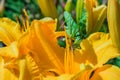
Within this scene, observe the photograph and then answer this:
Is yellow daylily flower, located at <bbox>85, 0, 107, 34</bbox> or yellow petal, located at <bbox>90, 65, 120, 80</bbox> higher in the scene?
yellow daylily flower, located at <bbox>85, 0, 107, 34</bbox>

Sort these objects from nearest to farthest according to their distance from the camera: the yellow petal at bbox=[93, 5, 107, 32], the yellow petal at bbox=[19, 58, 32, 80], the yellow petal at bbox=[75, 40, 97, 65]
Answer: the yellow petal at bbox=[19, 58, 32, 80] < the yellow petal at bbox=[75, 40, 97, 65] < the yellow petal at bbox=[93, 5, 107, 32]

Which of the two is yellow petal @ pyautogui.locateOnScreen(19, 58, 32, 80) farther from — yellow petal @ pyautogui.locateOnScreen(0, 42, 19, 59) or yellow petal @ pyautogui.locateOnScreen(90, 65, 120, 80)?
yellow petal @ pyautogui.locateOnScreen(90, 65, 120, 80)

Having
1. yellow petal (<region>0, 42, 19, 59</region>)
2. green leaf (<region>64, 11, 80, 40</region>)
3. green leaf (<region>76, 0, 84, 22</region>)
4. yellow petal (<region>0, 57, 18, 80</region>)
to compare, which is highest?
green leaf (<region>76, 0, 84, 22</region>)

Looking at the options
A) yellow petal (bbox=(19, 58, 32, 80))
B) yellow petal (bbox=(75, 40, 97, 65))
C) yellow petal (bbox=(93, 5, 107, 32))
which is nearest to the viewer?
yellow petal (bbox=(19, 58, 32, 80))

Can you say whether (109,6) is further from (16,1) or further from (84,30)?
(16,1)

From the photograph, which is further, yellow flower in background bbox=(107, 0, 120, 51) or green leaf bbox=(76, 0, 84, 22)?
green leaf bbox=(76, 0, 84, 22)

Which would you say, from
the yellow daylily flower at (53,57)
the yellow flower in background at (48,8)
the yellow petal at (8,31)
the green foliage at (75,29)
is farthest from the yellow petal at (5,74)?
the yellow flower in background at (48,8)

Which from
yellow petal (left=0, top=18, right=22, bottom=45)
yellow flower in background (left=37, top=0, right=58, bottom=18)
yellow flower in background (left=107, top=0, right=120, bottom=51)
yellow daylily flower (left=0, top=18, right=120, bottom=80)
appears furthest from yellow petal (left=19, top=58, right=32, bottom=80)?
yellow flower in background (left=37, top=0, right=58, bottom=18)

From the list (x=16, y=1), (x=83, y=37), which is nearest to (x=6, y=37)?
(x=83, y=37)
